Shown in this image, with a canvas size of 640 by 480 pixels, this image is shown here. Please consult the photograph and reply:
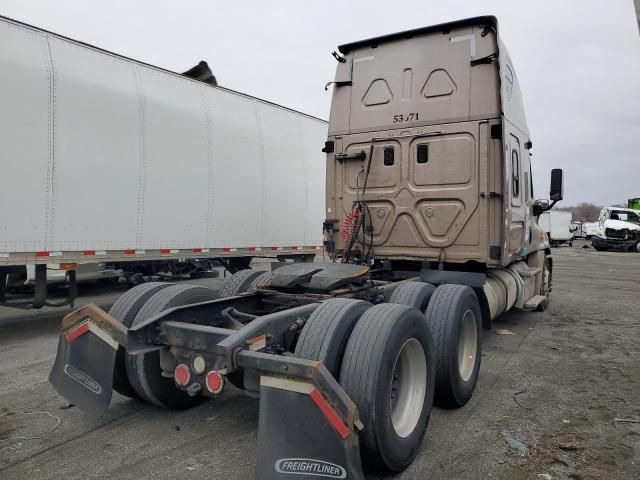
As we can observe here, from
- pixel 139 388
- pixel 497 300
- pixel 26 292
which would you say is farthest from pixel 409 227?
pixel 26 292

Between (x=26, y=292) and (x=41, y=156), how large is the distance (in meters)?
2.04

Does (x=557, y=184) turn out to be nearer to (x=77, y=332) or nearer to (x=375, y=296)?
(x=375, y=296)

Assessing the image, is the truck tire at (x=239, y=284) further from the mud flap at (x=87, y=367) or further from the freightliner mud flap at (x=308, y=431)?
the freightliner mud flap at (x=308, y=431)

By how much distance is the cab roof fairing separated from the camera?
5781 millimetres

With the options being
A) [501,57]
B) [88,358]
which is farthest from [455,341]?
[501,57]

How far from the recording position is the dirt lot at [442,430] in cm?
312

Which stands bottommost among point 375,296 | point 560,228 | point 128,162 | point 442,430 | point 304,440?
point 442,430

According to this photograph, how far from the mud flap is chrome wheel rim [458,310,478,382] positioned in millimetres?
2896

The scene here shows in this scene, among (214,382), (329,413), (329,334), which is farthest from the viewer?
(329,334)

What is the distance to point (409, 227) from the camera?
6223 millimetres

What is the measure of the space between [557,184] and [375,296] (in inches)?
166

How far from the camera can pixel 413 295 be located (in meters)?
4.49

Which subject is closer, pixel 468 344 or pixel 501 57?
pixel 468 344

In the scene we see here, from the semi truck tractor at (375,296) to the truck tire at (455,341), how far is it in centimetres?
1
